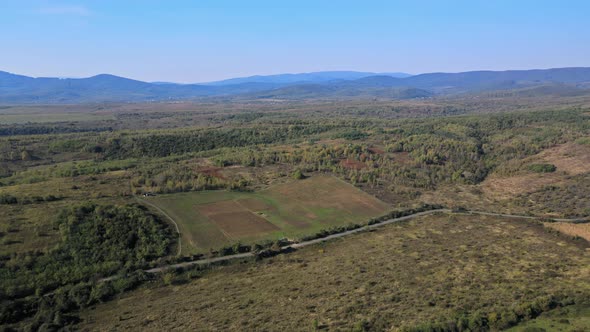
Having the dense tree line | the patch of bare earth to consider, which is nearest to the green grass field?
the dense tree line

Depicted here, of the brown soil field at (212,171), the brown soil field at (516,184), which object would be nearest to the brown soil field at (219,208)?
the brown soil field at (212,171)

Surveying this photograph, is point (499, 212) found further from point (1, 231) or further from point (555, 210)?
point (1, 231)

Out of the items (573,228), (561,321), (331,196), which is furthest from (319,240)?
(573,228)

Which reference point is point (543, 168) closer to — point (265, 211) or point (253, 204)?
point (265, 211)

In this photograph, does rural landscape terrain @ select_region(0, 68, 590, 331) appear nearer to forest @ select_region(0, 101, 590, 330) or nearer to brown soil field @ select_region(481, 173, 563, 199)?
forest @ select_region(0, 101, 590, 330)

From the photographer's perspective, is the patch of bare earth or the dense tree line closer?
the dense tree line

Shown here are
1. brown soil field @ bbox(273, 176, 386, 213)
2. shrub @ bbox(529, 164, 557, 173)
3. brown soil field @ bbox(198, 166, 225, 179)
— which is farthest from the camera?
shrub @ bbox(529, 164, 557, 173)
